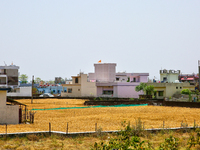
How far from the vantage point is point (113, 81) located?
73.5 m

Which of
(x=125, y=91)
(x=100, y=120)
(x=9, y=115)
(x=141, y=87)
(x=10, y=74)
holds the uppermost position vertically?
(x=10, y=74)

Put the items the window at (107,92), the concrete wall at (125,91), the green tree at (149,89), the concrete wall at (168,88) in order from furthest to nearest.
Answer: the window at (107,92)
the concrete wall at (125,91)
the concrete wall at (168,88)
the green tree at (149,89)

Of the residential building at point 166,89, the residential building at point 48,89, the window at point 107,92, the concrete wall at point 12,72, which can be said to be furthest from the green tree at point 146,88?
the residential building at point 48,89

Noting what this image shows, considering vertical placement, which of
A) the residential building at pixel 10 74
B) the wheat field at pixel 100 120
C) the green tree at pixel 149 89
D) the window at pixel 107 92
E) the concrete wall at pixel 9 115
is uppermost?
the residential building at pixel 10 74

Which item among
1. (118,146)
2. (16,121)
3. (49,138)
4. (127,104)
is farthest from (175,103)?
(118,146)

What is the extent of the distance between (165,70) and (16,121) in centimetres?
5862

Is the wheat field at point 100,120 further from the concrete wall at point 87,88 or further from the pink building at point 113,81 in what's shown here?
the concrete wall at point 87,88

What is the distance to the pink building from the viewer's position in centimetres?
6762

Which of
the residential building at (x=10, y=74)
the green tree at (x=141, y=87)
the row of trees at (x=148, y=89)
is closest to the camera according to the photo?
the row of trees at (x=148, y=89)

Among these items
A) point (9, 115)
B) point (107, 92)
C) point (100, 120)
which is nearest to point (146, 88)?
point (107, 92)

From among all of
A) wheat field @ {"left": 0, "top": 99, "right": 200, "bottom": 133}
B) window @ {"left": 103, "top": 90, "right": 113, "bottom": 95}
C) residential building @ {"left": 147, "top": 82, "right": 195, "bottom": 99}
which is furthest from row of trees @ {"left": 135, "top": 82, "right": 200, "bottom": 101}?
wheat field @ {"left": 0, "top": 99, "right": 200, "bottom": 133}

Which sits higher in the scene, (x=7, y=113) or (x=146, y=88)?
(x=146, y=88)

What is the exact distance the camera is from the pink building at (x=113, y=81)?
67625 millimetres

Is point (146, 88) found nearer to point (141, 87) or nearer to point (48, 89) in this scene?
point (141, 87)
